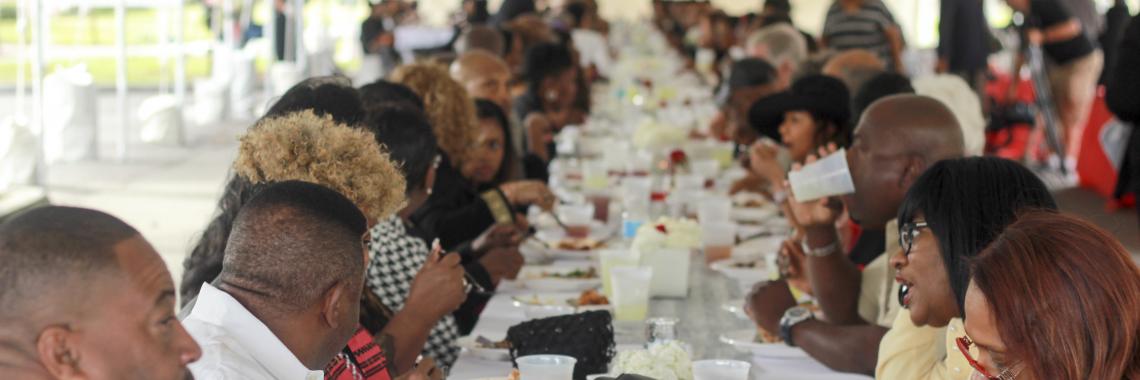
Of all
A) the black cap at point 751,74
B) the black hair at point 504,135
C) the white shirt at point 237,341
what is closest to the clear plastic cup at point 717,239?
the black hair at point 504,135

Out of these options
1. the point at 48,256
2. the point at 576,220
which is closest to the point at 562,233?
the point at 576,220

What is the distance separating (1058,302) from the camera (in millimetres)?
1492

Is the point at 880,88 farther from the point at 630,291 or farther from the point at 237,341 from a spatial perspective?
the point at 237,341

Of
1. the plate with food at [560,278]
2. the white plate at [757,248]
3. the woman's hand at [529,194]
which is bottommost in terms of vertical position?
the plate with food at [560,278]

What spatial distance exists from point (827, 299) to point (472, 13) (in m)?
8.63

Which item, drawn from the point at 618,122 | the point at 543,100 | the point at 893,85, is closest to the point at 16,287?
the point at 893,85

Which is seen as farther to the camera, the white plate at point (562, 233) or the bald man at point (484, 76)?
the bald man at point (484, 76)

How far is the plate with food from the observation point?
11.8 ft

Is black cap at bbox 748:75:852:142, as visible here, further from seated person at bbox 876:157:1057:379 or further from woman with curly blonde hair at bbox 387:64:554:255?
seated person at bbox 876:157:1057:379

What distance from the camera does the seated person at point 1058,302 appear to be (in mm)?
1480

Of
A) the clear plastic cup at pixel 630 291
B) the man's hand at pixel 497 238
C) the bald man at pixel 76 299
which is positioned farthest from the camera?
the man's hand at pixel 497 238

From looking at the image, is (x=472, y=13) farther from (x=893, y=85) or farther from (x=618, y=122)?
(x=893, y=85)

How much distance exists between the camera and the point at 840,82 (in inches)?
167

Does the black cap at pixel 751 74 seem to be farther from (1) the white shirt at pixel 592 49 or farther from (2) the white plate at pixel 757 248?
(1) the white shirt at pixel 592 49
